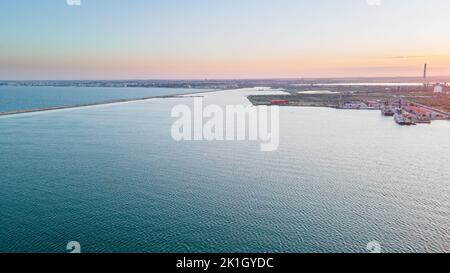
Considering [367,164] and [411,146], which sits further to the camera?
[411,146]

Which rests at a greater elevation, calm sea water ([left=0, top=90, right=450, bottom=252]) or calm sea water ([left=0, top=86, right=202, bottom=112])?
calm sea water ([left=0, top=86, right=202, bottom=112])

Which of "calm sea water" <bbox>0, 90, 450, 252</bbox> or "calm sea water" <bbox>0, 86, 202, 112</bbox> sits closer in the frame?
"calm sea water" <bbox>0, 90, 450, 252</bbox>

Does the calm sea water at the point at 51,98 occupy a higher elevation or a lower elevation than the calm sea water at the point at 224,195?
higher

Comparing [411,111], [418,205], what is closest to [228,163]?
[418,205]

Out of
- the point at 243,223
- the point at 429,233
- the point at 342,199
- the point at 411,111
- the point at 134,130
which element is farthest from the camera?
the point at 411,111

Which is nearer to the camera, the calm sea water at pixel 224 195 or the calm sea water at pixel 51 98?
the calm sea water at pixel 224 195
